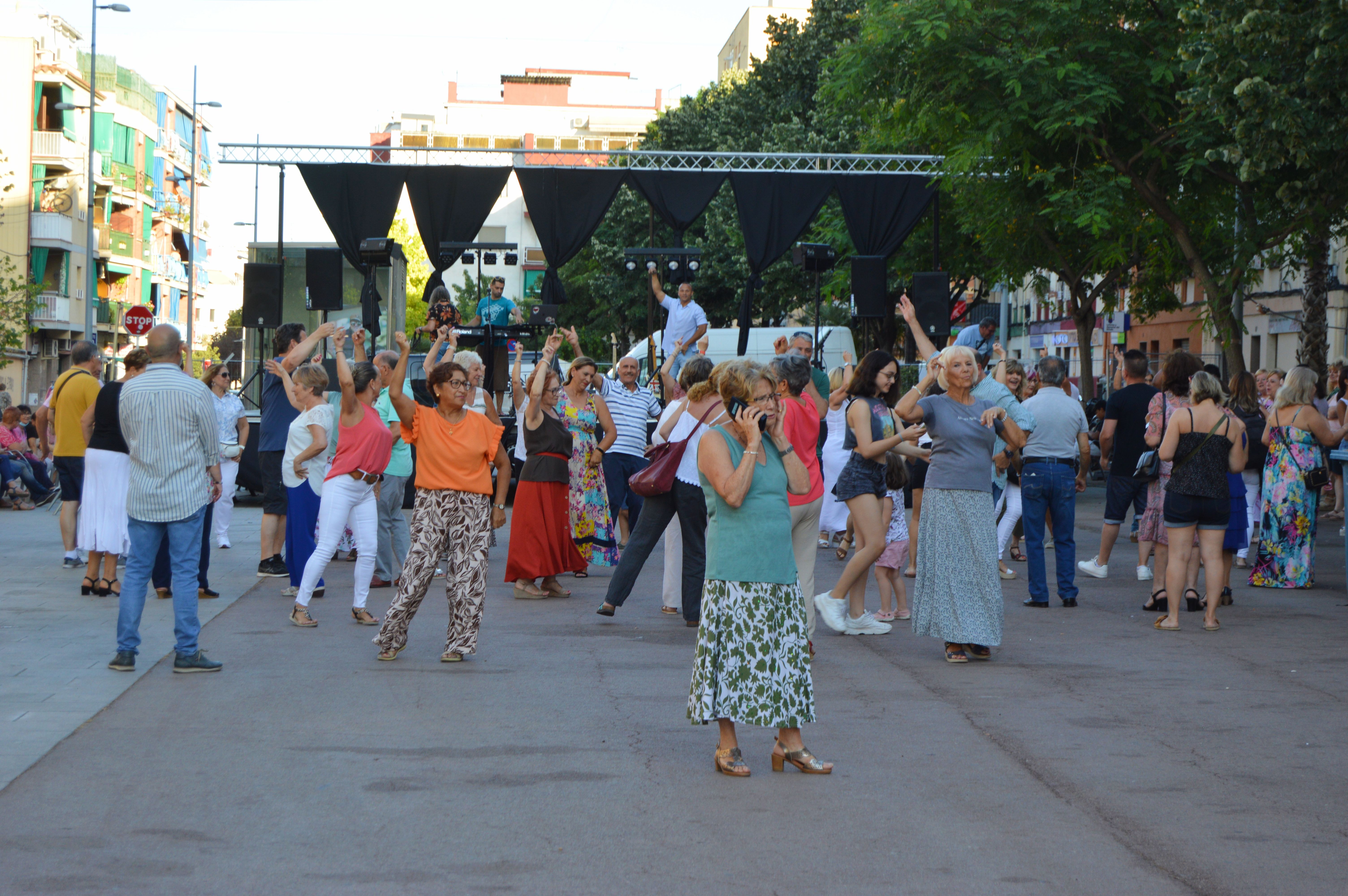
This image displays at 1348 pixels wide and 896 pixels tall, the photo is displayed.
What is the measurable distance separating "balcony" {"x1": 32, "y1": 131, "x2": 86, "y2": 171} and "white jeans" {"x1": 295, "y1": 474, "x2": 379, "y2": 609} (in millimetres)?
47719

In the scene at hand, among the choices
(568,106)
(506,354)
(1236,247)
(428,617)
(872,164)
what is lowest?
(428,617)

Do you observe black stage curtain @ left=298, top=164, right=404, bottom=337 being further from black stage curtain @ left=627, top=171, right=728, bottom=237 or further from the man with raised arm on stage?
the man with raised arm on stage

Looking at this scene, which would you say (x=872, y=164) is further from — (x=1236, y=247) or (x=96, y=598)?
(x=96, y=598)

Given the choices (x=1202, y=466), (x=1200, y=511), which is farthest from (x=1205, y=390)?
(x=1200, y=511)

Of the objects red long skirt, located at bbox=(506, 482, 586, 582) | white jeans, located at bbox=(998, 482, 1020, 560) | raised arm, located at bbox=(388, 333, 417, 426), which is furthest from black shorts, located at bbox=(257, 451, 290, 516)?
white jeans, located at bbox=(998, 482, 1020, 560)

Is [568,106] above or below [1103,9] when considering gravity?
above

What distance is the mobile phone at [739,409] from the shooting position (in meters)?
5.63

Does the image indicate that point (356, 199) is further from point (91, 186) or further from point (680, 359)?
point (91, 186)

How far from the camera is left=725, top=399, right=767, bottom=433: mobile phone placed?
5.63 metres

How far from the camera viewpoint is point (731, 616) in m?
5.63

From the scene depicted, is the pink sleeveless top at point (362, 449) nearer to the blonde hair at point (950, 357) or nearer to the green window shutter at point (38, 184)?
the blonde hair at point (950, 357)

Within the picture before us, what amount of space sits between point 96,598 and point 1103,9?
13.8 m

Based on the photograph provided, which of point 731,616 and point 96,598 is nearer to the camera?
point 731,616

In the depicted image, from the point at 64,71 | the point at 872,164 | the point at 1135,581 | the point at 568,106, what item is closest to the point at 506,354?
the point at 872,164
